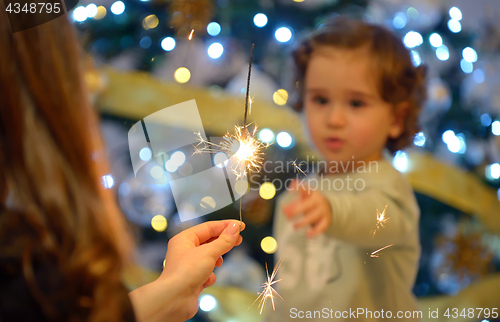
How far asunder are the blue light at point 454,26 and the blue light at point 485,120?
21 centimetres

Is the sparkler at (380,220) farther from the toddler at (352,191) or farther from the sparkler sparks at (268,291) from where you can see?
the sparkler sparks at (268,291)

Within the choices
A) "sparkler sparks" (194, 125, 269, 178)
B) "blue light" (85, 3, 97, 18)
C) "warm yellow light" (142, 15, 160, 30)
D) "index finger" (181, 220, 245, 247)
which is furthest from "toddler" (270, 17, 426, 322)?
"blue light" (85, 3, 97, 18)

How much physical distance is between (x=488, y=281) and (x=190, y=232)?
0.74 m

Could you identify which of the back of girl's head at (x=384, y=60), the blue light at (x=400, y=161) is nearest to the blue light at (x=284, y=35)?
the back of girl's head at (x=384, y=60)

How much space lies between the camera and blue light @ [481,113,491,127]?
0.68 meters

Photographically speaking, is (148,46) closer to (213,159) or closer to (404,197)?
(213,159)

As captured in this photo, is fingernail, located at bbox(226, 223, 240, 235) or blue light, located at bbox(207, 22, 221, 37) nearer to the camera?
fingernail, located at bbox(226, 223, 240, 235)

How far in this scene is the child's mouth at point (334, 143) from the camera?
601 mm

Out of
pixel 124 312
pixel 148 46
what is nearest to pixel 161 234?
pixel 124 312

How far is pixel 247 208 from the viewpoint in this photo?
2.07 ft

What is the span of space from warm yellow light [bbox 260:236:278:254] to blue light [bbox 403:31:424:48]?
0.52 meters

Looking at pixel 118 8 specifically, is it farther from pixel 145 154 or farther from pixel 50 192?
pixel 50 192

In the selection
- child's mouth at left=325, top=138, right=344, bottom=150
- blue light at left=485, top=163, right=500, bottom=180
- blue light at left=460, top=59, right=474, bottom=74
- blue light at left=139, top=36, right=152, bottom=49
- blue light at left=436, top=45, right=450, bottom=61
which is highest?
blue light at left=139, top=36, right=152, bottom=49

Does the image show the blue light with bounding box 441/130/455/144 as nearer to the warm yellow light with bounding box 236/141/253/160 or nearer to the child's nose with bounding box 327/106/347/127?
the child's nose with bounding box 327/106/347/127
